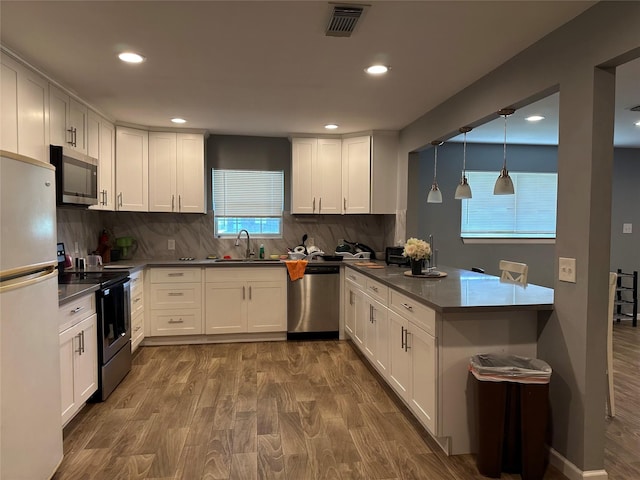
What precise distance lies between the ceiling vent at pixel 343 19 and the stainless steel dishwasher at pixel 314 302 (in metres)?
2.78

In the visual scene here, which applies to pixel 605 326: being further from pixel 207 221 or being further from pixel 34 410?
pixel 207 221

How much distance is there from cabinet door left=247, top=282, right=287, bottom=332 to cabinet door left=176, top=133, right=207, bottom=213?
3.73 ft

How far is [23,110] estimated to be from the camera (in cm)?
264

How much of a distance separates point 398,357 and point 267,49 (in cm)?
220

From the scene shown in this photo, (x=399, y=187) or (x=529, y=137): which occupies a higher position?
(x=529, y=137)

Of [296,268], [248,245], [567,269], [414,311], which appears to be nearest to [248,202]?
[248,245]

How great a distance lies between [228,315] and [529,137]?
13.7 feet

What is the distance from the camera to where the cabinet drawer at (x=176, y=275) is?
4.42m

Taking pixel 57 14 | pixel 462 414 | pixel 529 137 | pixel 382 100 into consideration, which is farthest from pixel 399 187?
pixel 57 14

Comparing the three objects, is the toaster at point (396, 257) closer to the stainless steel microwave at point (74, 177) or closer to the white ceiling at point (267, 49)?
the white ceiling at point (267, 49)

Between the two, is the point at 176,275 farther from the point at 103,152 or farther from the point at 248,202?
the point at 103,152

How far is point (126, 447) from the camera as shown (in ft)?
8.04

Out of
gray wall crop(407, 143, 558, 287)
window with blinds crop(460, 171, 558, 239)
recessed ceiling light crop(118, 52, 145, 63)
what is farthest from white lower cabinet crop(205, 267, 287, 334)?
window with blinds crop(460, 171, 558, 239)

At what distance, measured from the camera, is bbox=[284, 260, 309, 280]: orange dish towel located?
456 centimetres
